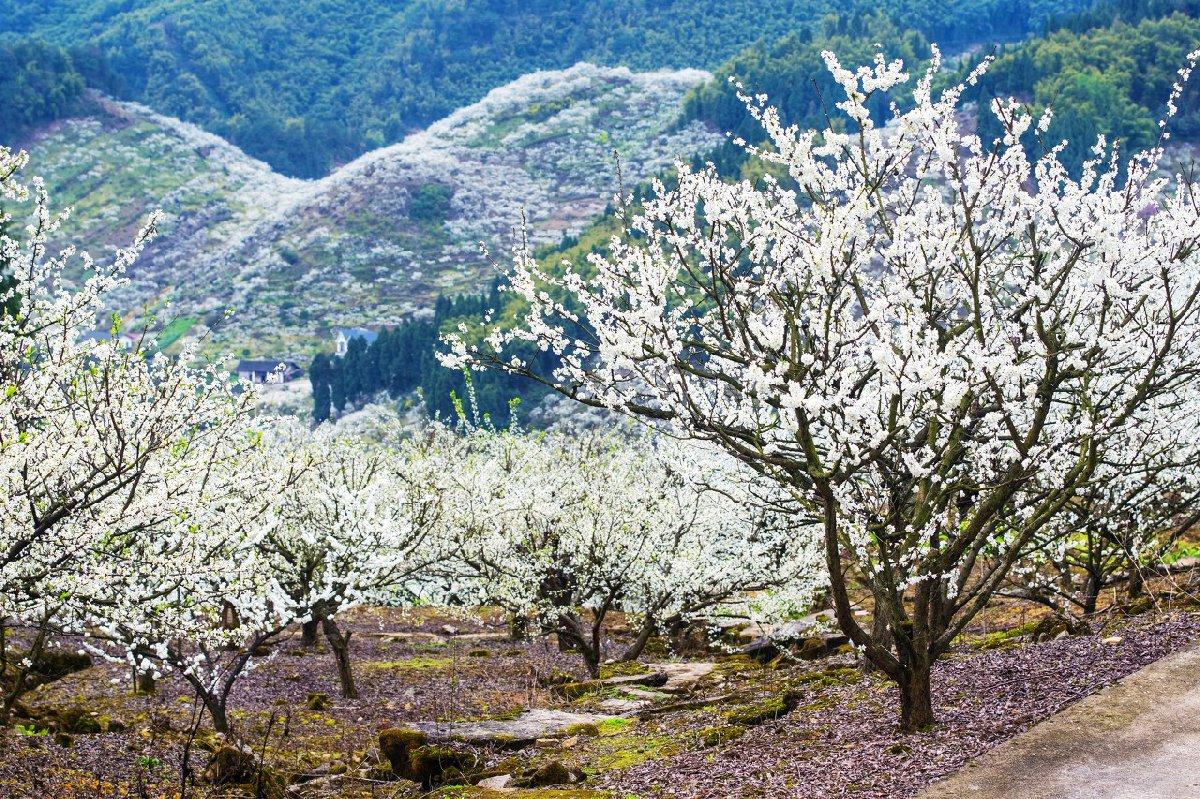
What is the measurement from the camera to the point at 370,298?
16275 cm

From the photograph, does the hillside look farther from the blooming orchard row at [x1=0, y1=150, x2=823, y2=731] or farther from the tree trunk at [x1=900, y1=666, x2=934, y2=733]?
the tree trunk at [x1=900, y1=666, x2=934, y2=733]

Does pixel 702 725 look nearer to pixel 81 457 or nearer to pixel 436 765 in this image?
pixel 436 765

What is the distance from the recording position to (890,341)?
370 inches

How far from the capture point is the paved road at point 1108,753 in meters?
9.59

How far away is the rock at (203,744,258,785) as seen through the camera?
13.7 m

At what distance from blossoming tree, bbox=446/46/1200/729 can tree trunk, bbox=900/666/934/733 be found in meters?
0.02

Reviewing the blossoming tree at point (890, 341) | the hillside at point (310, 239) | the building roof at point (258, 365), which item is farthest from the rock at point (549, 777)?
the hillside at point (310, 239)

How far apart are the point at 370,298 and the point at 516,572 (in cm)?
14381

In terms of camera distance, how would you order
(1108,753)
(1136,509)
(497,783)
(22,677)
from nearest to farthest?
(1108,753) < (22,677) < (497,783) < (1136,509)

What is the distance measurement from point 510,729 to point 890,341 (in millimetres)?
9554

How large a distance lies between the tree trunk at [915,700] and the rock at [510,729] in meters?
6.18

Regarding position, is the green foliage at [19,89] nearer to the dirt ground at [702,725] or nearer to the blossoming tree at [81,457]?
the dirt ground at [702,725]

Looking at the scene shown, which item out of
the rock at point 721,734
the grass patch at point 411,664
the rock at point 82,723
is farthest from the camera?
the grass patch at point 411,664

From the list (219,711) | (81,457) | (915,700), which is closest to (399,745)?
(219,711)
